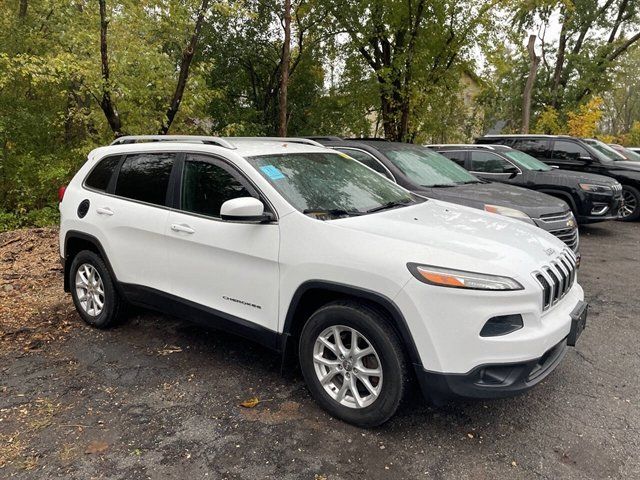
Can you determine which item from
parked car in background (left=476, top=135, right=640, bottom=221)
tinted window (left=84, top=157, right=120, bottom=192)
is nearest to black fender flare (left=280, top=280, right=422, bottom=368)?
tinted window (left=84, top=157, right=120, bottom=192)

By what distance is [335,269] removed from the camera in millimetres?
2764

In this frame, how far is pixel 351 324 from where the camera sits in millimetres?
2752

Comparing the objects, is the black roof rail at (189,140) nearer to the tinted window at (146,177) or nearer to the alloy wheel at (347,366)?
the tinted window at (146,177)

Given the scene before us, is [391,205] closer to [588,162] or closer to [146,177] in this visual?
[146,177]

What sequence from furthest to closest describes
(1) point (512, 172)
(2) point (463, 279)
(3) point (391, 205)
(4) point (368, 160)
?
1. (1) point (512, 172)
2. (4) point (368, 160)
3. (3) point (391, 205)
4. (2) point (463, 279)

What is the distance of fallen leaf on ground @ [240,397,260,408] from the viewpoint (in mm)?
3102

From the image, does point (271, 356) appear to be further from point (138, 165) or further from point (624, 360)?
point (624, 360)

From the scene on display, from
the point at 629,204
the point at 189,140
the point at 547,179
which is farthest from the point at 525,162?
the point at 189,140

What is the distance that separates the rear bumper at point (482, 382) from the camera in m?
2.49

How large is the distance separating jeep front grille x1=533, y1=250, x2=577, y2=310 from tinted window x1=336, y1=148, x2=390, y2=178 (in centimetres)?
310

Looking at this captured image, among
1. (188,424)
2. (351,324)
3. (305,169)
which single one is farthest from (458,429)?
(305,169)

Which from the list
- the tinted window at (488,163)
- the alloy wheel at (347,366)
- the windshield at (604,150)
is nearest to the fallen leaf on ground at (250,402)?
the alloy wheel at (347,366)

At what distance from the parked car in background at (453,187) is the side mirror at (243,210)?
10.5 feet

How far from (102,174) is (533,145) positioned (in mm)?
9494
